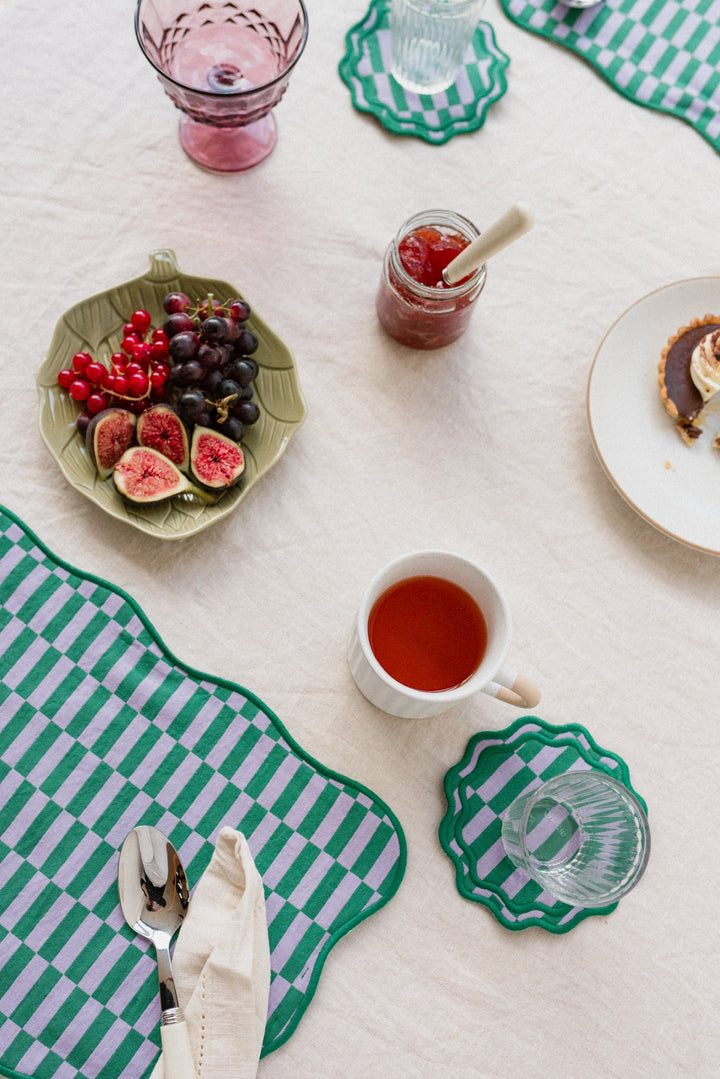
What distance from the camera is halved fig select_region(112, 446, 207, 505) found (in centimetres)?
106

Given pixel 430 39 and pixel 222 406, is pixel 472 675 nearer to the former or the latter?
pixel 222 406

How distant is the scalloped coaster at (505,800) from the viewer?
1.06m

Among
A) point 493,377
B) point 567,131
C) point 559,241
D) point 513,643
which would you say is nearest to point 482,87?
point 567,131

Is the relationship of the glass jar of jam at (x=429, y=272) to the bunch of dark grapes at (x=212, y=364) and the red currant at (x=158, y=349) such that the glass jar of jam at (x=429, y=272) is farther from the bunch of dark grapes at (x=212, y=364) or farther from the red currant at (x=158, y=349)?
the red currant at (x=158, y=349)

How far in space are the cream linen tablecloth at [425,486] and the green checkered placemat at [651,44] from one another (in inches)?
1.1

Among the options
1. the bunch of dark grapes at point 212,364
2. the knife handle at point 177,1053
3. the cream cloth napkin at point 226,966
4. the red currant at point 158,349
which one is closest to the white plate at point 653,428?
the bunch of dark grapes at point 212,364

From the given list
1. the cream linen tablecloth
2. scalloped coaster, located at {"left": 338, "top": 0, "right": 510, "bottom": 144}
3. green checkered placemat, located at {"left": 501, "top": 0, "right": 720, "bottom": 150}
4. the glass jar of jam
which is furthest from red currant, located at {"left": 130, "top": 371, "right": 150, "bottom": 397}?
green checkered placemat, located at {"left": 501, "top": 0, "right": 720, "bottom": 150}

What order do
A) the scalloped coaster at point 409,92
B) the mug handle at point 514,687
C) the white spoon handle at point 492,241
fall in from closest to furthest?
the white spoon handle at point 492,241 < the mug handle at point 514,687 < the scalloped coaster at point 409,92

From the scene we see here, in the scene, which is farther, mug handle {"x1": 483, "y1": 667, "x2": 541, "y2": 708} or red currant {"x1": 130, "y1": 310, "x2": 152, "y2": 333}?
red currant {"x1": 130, "y1": 310, "x2": 152, "y2": 333}

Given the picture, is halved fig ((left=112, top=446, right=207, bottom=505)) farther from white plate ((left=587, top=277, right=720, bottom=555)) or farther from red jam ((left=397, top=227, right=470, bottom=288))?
white plate ((left=587, top=277, right=720, bottom=555))

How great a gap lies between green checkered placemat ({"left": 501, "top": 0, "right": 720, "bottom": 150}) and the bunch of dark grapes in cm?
68

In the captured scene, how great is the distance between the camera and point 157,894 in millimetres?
1003

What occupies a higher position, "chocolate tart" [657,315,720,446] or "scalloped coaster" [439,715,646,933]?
"chocolate tart" [657,315,720,446]

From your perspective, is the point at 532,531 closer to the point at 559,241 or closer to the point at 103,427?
the point at 559,241
